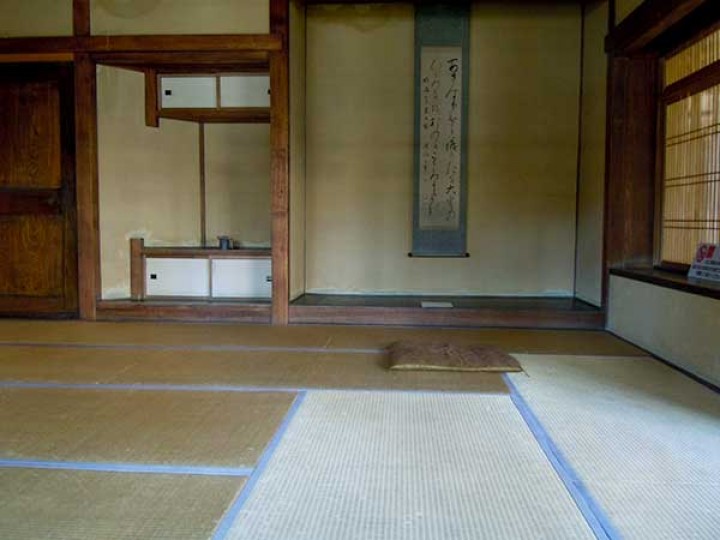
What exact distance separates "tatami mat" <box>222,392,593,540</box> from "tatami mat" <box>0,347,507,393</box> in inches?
16.7

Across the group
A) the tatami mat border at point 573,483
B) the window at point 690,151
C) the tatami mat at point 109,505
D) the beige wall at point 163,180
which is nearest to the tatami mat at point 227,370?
the tatami mat border at point 573,483

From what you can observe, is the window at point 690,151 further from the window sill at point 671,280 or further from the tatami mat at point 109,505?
the tatami mat at point 109,505

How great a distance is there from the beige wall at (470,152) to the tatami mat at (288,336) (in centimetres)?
119

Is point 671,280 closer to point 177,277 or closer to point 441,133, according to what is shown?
point 441,133

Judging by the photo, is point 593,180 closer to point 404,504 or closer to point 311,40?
A: point 311,40

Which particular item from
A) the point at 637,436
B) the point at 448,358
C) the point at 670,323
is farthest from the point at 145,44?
the point at 637,436

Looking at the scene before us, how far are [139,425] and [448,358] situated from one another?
1.83 metres

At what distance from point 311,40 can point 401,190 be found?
5.51ft

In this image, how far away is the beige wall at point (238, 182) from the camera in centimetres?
603

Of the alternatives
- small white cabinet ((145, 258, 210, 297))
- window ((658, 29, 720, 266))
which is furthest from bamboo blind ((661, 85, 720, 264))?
small white cabinet ((145, 258, 210, 297))

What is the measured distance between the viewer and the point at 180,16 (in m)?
5.00

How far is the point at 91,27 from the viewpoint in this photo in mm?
5059

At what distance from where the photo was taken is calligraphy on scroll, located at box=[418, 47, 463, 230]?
5730 millimetres

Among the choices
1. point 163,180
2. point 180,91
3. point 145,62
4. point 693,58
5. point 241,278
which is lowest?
point 241,278
